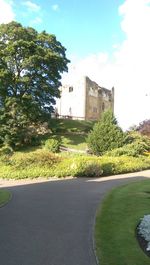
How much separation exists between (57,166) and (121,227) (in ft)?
56.6

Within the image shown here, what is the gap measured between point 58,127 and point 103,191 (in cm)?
3271

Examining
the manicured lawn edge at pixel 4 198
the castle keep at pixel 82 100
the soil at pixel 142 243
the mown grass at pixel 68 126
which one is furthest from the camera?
the castle keep at pixel 82 100

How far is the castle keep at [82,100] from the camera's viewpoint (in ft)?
254

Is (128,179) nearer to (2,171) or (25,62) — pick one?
(2,171)

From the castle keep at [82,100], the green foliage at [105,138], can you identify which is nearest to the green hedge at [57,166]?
the green foliage at [105,138]

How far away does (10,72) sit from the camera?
152 feet

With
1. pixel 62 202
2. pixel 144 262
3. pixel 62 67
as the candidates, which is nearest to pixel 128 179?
pixel 62 202

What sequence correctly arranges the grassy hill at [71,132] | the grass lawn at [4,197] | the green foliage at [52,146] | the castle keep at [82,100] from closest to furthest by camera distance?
the grass lawn at [4,197] → the green foliage at [52,146] → the grassy hill at [71,132] → the castle keep at [82,100]

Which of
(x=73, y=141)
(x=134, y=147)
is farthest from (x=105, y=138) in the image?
(x=73, y=141)

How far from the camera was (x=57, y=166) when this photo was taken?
29922 mm

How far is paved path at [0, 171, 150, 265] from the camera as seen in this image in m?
9.87

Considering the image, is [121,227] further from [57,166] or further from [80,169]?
[57,166]

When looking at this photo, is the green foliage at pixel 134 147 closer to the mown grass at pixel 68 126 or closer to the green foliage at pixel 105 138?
the green foliage at pixel 105 138

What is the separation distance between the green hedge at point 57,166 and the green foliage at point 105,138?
6.06 m
